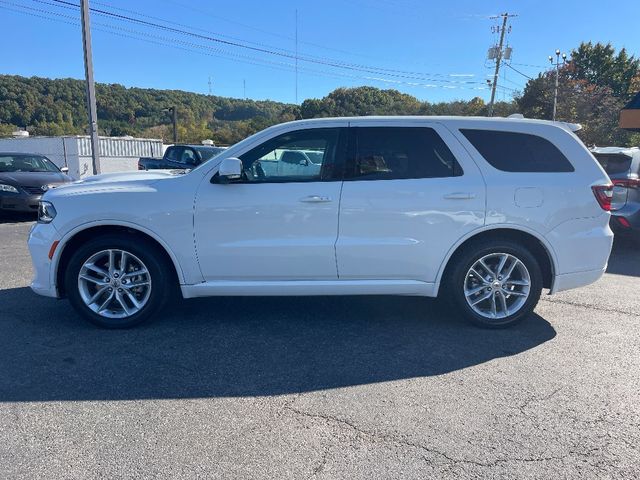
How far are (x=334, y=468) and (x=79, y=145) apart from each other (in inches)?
987

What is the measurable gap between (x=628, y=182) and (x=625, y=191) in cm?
14

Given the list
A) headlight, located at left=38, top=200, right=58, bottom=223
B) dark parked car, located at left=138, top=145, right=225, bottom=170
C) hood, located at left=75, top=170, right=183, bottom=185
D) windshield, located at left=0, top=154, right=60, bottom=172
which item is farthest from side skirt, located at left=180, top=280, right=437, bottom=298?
dark parked car, located at left=138, top=145, right=225, bottom=170

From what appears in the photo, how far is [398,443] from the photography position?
109 inches

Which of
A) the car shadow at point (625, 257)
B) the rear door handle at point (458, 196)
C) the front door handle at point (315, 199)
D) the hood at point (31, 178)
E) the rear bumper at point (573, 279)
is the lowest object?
the car shadow at point (625, 257)

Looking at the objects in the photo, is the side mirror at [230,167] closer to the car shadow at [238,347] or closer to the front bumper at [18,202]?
the car shadow at [238,347]

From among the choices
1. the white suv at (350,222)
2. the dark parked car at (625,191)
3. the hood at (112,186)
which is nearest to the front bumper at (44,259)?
the white suv at (350,222)

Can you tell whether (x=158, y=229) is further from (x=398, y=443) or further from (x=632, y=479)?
(x=632, y=479)

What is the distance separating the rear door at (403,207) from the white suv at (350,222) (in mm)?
12

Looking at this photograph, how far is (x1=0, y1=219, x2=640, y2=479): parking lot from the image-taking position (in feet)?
8.55

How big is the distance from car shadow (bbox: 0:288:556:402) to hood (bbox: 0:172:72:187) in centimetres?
622

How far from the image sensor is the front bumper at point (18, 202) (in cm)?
1030

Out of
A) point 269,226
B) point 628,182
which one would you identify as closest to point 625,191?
point 628,182

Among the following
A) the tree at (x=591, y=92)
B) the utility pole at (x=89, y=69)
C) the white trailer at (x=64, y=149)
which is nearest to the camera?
the utility pole at (x=89, y=69)

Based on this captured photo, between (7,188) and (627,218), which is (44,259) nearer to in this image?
(7,188)
